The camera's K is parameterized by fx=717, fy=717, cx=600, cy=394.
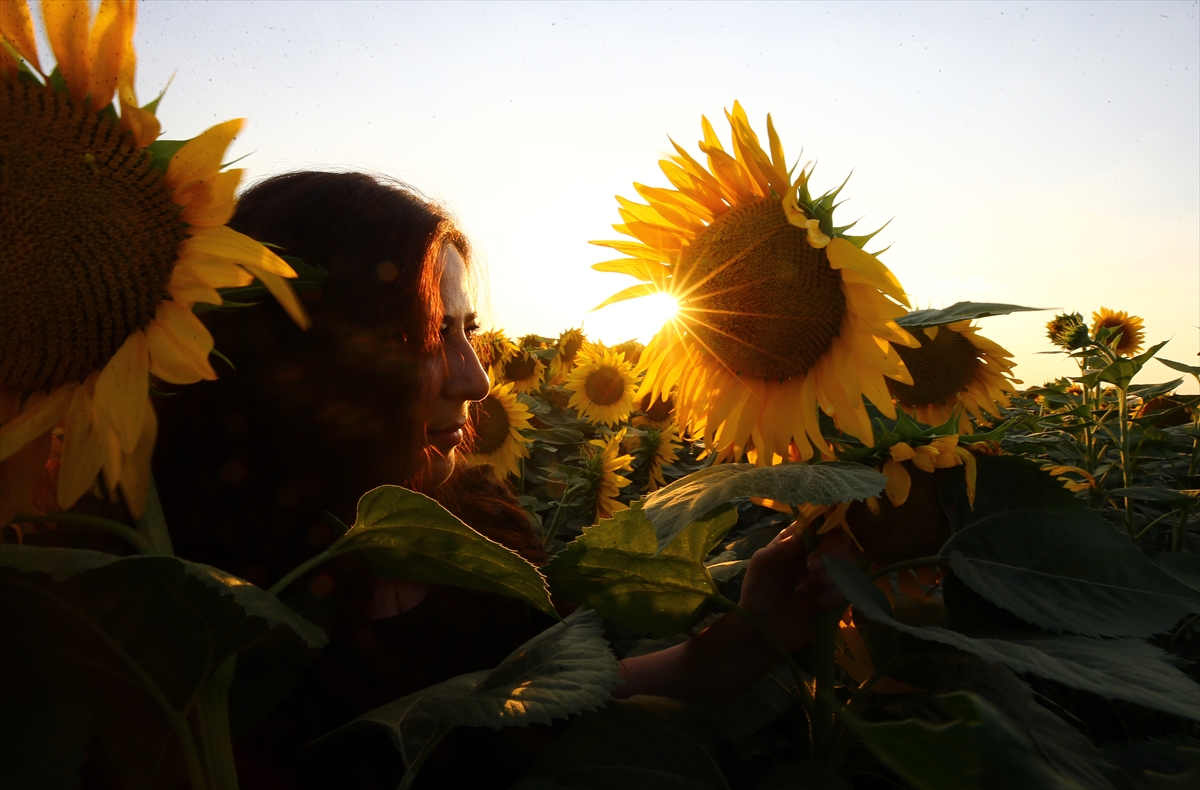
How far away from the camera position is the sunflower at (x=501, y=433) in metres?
3.42

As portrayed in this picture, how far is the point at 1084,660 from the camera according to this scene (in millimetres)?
797

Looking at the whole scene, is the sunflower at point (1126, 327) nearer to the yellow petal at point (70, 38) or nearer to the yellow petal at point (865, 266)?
the yellow petal at point (865, 266)

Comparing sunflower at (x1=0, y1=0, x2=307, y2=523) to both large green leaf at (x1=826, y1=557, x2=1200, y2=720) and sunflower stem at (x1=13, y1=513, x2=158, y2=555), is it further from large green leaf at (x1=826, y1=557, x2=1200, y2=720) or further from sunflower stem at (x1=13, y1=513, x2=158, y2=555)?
large green leaf at (x1=826, y1=557, x2=1200, y2=720)

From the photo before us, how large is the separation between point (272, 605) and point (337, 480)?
1145mm

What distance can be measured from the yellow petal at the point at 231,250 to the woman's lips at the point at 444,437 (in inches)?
44.4

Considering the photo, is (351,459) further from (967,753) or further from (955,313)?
(967,753)

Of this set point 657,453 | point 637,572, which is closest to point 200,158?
point 637,572

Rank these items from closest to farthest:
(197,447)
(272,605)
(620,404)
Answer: (272,605) → (197,447) → (620,404)

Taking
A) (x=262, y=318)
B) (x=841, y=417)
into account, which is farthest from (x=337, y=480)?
(x=841, y=417)

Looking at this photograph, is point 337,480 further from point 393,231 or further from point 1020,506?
point 1020,506

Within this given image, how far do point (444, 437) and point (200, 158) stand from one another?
1209 millimetres

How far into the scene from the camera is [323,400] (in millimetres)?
1664

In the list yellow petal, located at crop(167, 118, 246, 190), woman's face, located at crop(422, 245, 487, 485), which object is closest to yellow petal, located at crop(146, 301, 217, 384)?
yellow petal, located at crop(167, 118, 246, 190)

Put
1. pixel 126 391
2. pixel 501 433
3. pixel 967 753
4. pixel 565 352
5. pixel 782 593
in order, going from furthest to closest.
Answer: pixel 565 352 < pixel 501 433 < pixel 782 593 < pixel 126 391 < pixel 967 753
